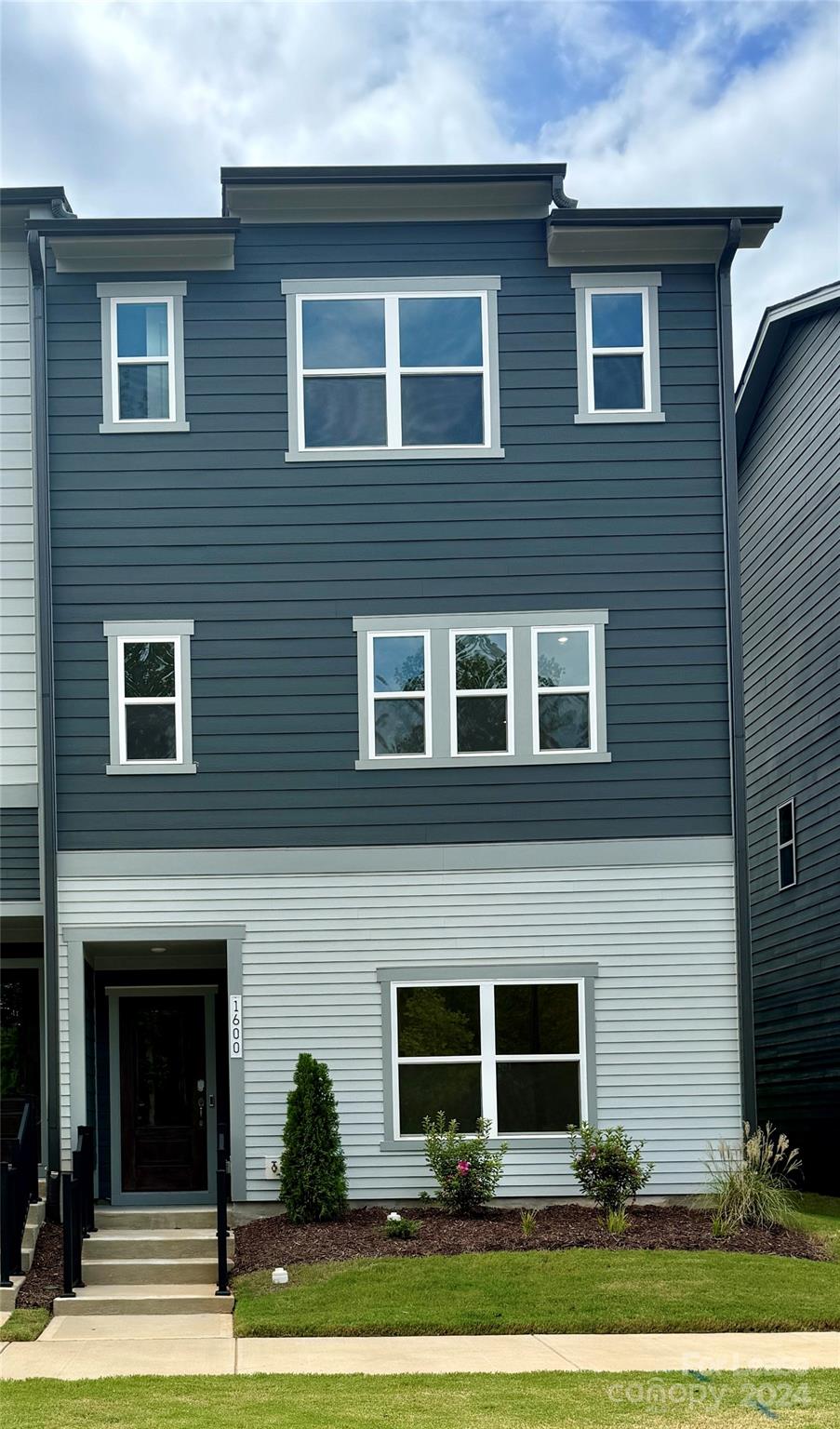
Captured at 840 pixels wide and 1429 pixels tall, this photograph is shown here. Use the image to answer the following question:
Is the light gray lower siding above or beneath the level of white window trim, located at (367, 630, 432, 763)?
beneath

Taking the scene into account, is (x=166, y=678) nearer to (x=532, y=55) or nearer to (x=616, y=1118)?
(x=616, y=1118)

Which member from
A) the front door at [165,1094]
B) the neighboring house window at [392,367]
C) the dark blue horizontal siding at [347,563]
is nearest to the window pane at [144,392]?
the dark blue horizontal siding at [347,563]

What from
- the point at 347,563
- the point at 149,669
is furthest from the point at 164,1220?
the point at 347,563

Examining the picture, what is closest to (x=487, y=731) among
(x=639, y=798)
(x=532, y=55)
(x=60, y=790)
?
(x=639, y=798)

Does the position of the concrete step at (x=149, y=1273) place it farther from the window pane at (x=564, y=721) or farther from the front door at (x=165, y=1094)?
the window pane at (x=564, y=721)

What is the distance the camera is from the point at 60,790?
585 inches

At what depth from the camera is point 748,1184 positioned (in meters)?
13.7

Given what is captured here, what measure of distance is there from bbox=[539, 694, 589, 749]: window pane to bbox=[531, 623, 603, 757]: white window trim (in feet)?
0.13

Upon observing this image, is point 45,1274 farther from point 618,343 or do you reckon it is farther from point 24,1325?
point 618,343

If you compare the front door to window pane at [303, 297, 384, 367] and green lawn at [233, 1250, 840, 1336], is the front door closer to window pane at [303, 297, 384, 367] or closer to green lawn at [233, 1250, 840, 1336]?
green lawn at [233, 1250, 840, 1336]

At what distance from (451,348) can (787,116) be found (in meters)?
4.95

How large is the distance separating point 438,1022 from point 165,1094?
332 centimetres

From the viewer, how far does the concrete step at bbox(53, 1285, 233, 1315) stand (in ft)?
39.1

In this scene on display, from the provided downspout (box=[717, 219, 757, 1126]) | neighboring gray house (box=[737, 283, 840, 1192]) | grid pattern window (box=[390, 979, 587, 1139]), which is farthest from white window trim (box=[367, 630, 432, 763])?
neighboring gray house (box=[737, 283, 840, 1192])
